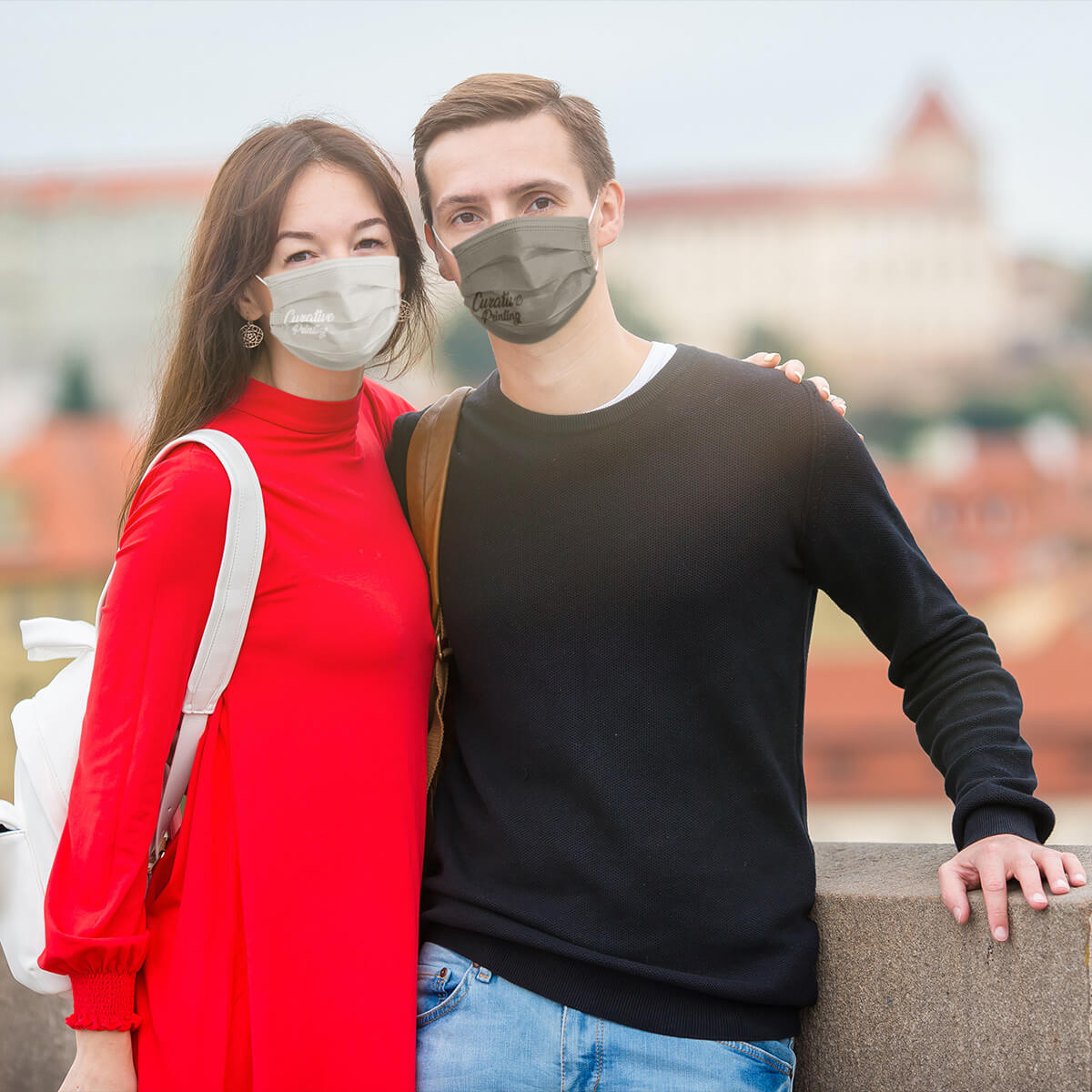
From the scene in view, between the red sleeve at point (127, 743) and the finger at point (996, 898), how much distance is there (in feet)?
3.82

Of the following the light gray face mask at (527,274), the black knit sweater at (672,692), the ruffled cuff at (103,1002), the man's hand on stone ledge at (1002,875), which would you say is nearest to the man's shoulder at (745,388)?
the black knit sweater at (672,692)

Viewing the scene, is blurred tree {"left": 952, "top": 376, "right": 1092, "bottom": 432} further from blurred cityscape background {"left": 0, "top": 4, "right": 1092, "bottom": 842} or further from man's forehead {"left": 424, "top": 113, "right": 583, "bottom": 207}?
man's forehead {"left": 424, "top": 113, "right": 583, "bottom": 207}

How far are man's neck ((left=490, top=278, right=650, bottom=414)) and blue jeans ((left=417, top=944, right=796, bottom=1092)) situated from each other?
880mm

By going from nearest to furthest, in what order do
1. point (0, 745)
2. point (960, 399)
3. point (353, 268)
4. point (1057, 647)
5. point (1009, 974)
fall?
point (1009, 974) → point (353, 268) → point (0, 745) → point (1057, 647) → point (960, 399)

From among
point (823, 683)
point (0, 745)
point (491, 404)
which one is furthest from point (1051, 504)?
point (491, 404)

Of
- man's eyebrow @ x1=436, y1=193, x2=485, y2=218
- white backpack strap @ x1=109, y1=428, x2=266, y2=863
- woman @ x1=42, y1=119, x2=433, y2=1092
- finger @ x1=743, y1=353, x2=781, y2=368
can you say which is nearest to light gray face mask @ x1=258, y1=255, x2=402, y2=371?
woman @ x1=42, y1=119, x2=433, y2=1092

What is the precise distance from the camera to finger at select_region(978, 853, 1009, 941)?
182 centimetres

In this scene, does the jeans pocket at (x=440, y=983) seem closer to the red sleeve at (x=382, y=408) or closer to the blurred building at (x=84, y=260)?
the red sleeve at (x=382, y=408)

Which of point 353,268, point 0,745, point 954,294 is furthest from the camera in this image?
point 954,294

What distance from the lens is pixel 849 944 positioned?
78.4 inches

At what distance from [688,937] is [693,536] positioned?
58cm

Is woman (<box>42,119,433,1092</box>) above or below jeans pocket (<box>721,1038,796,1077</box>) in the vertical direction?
above

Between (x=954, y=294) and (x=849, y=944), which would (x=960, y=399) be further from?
(x=849, y=944)

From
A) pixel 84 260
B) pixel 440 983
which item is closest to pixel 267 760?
pixel 440 983
